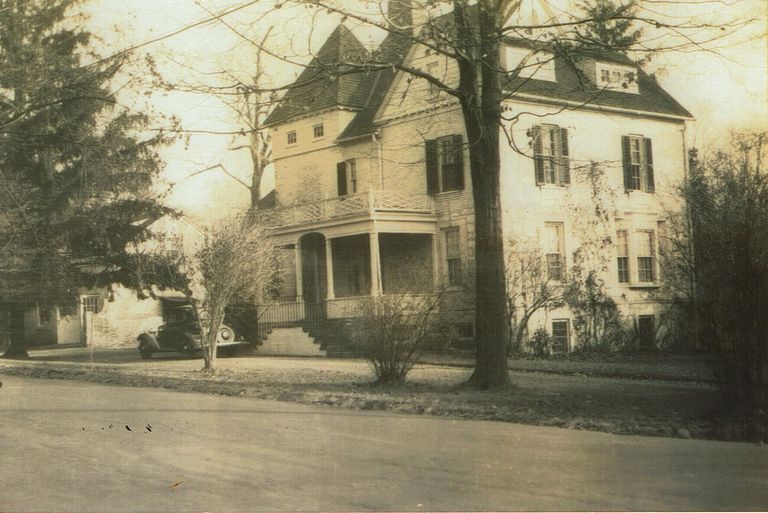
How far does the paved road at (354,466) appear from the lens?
18.5 feet

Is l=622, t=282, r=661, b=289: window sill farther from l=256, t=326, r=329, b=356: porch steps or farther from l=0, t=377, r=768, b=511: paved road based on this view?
l=0, t=377, r=768, b=511: paved road

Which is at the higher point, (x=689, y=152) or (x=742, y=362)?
(x=689, y=152)

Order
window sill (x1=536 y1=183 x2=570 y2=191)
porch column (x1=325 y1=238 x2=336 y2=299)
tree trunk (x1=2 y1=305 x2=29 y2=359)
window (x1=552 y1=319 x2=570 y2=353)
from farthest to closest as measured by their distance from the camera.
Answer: tree trunk (x1=2 y1=305 x2=29 y2=359)
porch column (x1=325 y1=238 x2=336 y2=299)
window sill (x1=536 y1=183 x2=570 y2=191)
window (x1=552 y1=319 x2=570 y2=353)

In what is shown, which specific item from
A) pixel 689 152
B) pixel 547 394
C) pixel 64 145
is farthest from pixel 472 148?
pixel 64 145

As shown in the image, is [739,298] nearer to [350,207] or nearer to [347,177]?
[350,207]

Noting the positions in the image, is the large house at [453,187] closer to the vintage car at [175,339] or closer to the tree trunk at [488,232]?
the vintage car at [175,339]

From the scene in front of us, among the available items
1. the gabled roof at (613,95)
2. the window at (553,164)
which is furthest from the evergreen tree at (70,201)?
the window at (553,164)

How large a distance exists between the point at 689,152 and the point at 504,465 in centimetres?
1988

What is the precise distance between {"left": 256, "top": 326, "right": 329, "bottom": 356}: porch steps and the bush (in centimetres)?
899

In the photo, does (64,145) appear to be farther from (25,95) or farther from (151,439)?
(151,439)

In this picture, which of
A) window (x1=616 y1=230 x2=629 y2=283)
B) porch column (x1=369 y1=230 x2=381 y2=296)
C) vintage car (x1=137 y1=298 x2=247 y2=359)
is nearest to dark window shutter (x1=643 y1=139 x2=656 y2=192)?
window (x1=616 y1=230 x2=629 y2=283)

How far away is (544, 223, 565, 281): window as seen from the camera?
21609mm

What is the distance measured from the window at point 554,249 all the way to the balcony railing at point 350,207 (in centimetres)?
339

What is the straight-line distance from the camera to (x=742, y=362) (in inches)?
331
